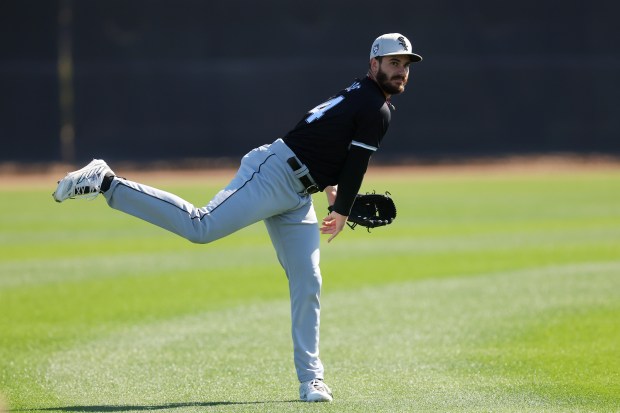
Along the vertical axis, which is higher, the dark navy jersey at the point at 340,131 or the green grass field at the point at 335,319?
the dark navy jersey at the point at 340,131

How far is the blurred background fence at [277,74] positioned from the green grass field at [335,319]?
12.5 metres

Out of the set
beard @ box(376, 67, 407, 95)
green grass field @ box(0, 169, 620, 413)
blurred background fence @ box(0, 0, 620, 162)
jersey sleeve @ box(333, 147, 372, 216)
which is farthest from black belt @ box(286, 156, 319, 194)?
blurred background fence @ box(0, 0, 620, 162)

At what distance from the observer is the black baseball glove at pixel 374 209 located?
5.65 m

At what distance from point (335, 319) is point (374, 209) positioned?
2669 mm

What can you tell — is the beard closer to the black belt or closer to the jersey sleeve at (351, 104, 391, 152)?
the jersey sleeve at (351, 104, 391, 152)

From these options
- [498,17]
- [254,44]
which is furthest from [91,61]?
[498,17]

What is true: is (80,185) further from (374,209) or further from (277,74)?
(277,74)

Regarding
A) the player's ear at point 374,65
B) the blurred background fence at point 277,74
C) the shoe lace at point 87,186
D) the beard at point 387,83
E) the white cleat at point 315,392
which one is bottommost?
the white cleat at point 315,392

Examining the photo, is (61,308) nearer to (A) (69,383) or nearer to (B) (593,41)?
(A) (69,383)

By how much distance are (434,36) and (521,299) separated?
21.3m

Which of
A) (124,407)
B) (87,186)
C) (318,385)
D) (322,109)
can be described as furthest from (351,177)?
(124,407)

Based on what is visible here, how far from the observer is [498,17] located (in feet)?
98.2

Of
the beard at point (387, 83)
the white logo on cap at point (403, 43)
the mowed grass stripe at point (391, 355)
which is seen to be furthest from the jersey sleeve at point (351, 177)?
the mowed grass stripe at point (391, 355)

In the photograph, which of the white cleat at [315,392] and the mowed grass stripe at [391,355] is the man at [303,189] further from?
the mowed grass stripe at [391,355]
